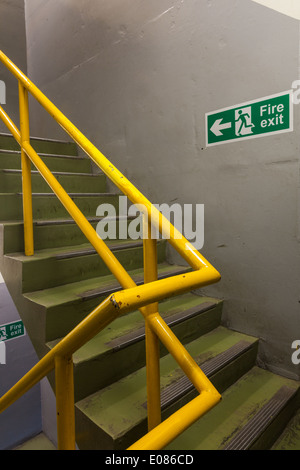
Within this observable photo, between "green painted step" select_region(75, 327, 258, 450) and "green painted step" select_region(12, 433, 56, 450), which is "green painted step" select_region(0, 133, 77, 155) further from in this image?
"green painted step" select_region(12, 433, 56, 450)

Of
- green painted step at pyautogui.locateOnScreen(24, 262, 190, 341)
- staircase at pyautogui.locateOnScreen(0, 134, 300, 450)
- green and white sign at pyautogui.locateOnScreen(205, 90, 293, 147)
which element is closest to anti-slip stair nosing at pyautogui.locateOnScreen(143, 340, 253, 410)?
staircase at pyautogui.locateOnScreen(0, 134, 300, 450)

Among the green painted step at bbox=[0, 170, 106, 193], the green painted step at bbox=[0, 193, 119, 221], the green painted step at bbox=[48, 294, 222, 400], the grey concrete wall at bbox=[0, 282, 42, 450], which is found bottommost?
the grey concrete wall at bbox=[0, 282, 42, 450]

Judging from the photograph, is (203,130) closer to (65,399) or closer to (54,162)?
(54,162)

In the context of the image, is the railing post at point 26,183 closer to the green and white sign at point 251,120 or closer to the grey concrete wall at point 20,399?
the green and white sign at point 251,120

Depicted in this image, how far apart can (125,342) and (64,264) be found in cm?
57

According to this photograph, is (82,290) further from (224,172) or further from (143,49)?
(143,49)

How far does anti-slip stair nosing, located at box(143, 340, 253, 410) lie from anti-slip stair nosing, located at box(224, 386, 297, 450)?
25 centimetres

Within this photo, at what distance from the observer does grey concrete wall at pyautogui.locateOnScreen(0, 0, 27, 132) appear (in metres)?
4.39

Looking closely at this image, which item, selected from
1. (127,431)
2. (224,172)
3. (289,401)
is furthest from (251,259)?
(127,431)

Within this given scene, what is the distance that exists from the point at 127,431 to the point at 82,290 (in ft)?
2.41

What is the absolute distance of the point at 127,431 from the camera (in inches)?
44.9

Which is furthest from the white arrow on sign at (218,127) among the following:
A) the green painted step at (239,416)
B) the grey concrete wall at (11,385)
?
the grey concrete wall at (11,385)

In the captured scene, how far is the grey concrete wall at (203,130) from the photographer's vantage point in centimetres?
173
